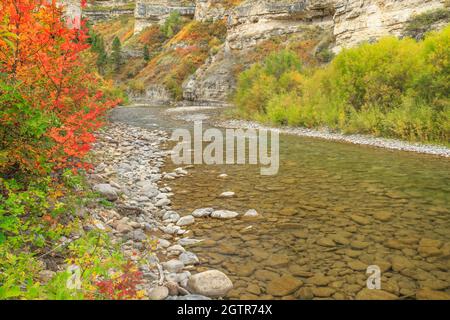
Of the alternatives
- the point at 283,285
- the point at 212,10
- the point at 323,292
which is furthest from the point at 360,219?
the point at 212,10

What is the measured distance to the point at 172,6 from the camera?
80875 mm

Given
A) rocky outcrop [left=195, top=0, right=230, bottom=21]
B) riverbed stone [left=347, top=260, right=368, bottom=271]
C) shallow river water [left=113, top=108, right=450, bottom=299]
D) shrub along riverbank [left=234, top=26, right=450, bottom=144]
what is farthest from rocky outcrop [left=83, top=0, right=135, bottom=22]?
riverbed stone [left=347, top=260, right=368, bottom=271]

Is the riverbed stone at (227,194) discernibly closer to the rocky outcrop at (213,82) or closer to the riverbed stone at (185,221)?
the riverbed stone at (185,221)

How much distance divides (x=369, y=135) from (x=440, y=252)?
Result: 12.3 metres

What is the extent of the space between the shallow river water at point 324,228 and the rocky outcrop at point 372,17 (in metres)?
20.3

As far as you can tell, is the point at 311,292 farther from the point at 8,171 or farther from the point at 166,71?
the point at 166,71

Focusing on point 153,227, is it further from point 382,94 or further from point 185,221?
point 382,94

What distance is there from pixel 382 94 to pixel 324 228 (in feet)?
43.8

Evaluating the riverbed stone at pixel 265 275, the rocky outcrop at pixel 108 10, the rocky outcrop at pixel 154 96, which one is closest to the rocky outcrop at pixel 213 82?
the rocky outcrop at pixel 154 96

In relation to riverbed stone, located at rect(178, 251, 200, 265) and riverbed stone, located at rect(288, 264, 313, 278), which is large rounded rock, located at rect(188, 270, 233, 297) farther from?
riverbed stone, located at rect(288, 264, 313, 278)

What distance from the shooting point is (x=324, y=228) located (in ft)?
18.1

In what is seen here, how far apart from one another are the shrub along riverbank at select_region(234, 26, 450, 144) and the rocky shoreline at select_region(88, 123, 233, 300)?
10.8 metres
